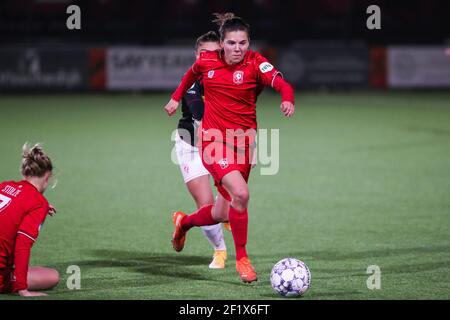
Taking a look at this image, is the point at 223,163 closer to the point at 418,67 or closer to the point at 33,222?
the point at 33,222

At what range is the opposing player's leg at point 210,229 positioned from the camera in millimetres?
7078

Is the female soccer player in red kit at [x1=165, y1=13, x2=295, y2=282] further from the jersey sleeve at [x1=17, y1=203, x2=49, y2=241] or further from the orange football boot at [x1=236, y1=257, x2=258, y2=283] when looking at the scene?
the jersey sleeve at [x1=17, y1=203, x2=49, y2=241]

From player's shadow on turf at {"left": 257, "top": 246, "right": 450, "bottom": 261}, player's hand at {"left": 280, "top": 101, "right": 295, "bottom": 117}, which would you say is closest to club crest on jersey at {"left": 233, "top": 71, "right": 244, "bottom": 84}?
player's hand at {"left": 280, "top": 101, "right": 295, "bottom": 117}

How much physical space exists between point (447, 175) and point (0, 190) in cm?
743

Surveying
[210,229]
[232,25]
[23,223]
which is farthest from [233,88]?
[23,223]

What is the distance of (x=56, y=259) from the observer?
7.32m

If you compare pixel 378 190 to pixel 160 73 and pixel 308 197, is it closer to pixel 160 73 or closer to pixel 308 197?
pixel 308 197

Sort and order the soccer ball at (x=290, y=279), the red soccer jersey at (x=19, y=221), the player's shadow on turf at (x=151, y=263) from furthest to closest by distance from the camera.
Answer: the player's shadow on turf at (x=151, y=263)
the soccer ball at (x=290, y=279)
the red soccer jersey at (x=19, y=221)

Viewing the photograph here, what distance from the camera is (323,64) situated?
82.6 ft

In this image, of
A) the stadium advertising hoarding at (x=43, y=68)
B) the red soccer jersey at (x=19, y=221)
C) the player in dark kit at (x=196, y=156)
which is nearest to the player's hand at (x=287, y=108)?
the player in dark kit at (x=196, y=156)

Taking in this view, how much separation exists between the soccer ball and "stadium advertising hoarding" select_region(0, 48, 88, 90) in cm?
1915

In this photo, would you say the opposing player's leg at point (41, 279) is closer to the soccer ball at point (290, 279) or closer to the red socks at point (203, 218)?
the red socks at point (203, 218)

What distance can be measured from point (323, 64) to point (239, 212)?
1921 cm
